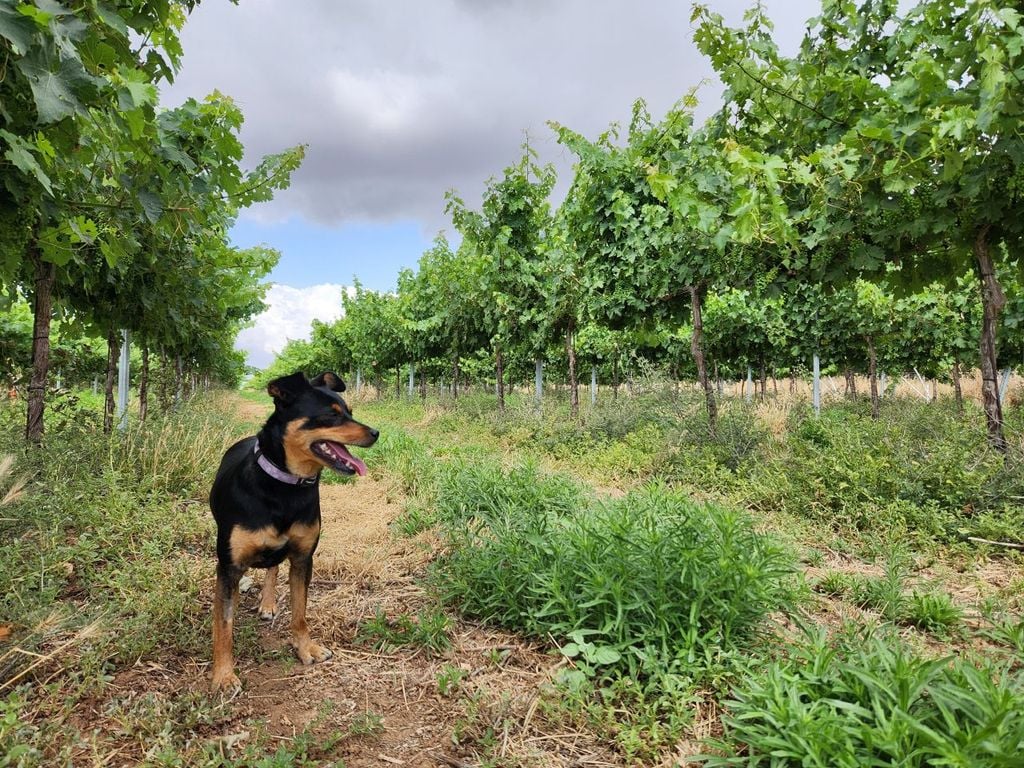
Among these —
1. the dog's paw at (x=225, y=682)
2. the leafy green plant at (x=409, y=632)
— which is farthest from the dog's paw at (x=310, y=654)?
the dog's paw at (x=225, y=682)

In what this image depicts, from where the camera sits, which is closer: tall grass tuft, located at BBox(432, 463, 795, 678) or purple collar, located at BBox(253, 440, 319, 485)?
tall grass tuft, located at BBox(432, 463, 795, 678)

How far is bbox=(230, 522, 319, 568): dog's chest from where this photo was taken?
2.71 metres

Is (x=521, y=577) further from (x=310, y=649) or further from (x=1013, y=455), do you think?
(x=1013, y=455)

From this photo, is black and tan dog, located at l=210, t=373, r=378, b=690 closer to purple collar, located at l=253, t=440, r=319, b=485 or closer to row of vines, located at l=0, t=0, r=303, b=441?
purple collar, located at l=253, t=440, r=319, b=485

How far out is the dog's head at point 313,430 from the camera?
2805 millimetres

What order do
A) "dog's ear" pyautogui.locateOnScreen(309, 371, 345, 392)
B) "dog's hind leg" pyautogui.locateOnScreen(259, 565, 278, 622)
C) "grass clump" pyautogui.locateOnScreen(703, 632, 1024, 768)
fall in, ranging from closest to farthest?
"grass clump" pyautogui.locateOnScreen(703, 632, 1024, 768), "dog's ear" pyautogui.locateOnScreen(309, 371, 345, 392), "dog's hind leg" pyautogui.locateOnScreen(259, 565, 278, 622)

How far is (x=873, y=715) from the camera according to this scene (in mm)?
1864

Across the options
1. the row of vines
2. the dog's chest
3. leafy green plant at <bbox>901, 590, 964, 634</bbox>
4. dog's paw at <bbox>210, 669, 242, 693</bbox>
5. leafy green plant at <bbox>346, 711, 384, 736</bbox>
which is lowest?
leafy green plant at <bbox>346, 711, 384, 736</bbox>

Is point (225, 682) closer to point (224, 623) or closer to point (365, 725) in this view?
point (224, 623)

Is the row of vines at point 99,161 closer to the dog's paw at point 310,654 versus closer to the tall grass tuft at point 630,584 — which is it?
the dog's paw at point 310,654

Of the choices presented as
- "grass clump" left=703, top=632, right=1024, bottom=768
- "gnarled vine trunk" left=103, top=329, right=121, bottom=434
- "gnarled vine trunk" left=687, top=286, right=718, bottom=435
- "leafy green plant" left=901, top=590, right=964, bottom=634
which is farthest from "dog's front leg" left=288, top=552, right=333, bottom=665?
"gnarled vine trunk" left=687, top=286, right=718, bottom=435

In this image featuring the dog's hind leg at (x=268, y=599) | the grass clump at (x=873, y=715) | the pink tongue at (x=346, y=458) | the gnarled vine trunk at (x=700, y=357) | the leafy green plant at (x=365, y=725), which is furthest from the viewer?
the gnarled vine trunk at (x=700, y=357)

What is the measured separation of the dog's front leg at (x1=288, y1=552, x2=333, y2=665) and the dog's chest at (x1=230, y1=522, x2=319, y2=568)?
0.25ft

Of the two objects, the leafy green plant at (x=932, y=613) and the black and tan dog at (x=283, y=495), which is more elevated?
the black and tan dog at (x=283, y=495)
